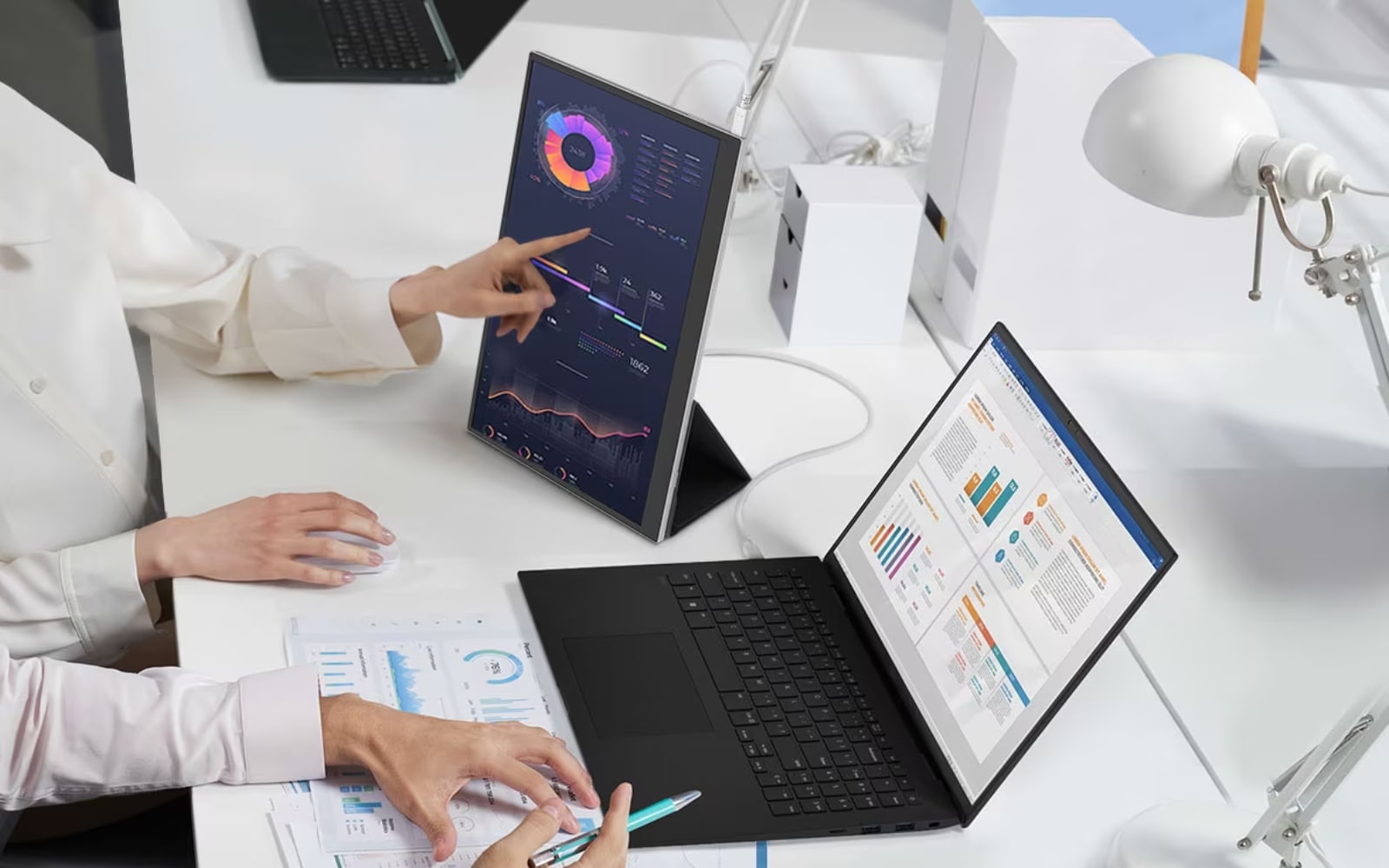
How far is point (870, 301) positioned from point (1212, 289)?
0.38 metres

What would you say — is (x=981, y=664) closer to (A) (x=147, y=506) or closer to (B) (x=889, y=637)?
(B) (x=889, y=637)

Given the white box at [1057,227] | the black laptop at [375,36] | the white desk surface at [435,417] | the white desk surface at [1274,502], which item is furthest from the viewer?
the black laptop at [375,36]

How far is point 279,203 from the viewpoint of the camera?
1779mm

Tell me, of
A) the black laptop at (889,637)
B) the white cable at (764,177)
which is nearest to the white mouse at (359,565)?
the black laptop at (889,637)

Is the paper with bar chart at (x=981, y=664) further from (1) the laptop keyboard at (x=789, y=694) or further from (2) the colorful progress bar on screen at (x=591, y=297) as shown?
(2) the colorful progress bar on screen at (x=591, y=297)

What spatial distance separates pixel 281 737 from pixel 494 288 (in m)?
→ 0.49

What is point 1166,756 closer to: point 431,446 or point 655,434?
point 655,434

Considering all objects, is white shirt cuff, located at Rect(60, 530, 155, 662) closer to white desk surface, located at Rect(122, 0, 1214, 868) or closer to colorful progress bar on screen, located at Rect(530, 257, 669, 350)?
white desk surface, located at Rect(122, 0, 1214, 868)

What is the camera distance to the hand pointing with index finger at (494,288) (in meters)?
1.33

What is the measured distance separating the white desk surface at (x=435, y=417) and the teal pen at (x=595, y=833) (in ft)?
0.26

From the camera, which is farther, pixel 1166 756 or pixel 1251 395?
pixel 1251 395

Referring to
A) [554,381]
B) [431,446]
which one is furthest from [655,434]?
[431,446]

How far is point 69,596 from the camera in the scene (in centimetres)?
119

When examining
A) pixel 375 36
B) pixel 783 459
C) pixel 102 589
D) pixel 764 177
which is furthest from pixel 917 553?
pixel 375 36
